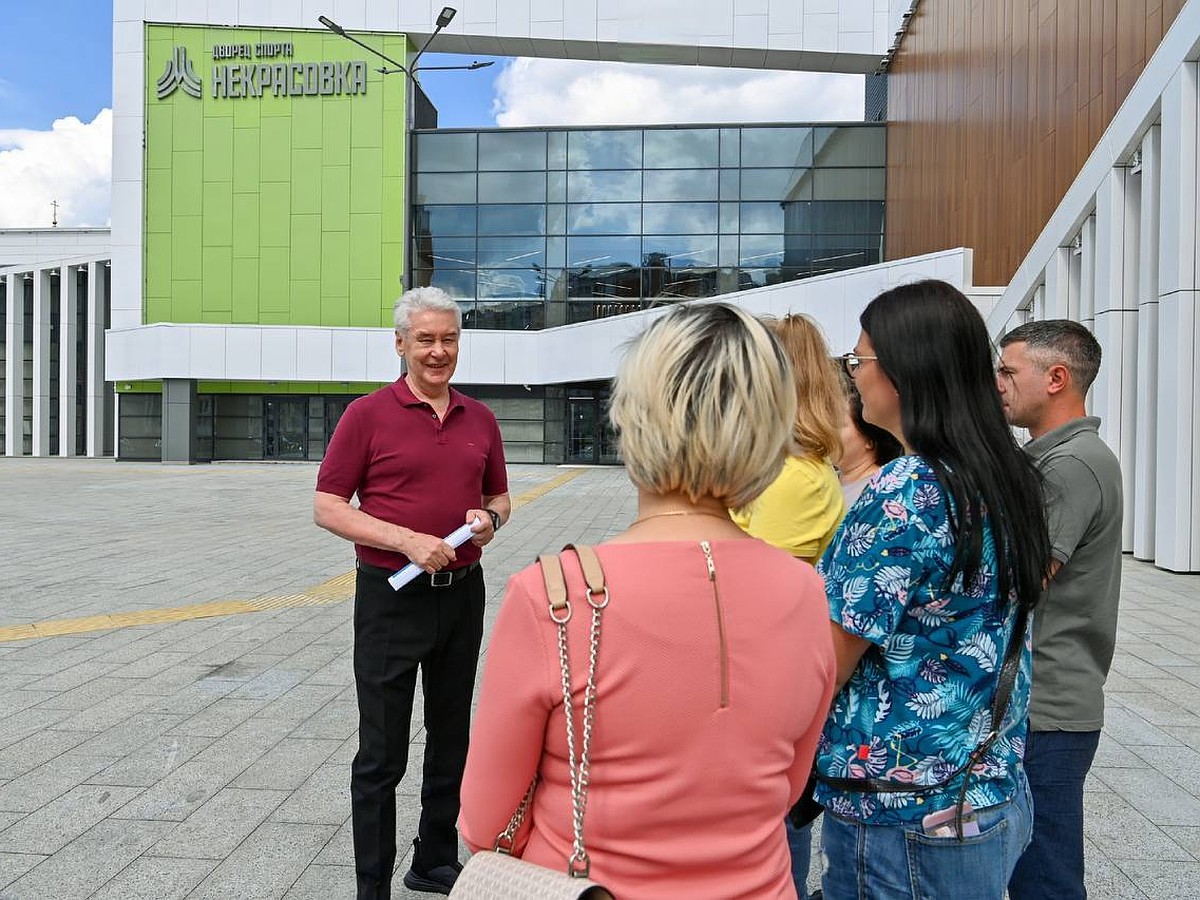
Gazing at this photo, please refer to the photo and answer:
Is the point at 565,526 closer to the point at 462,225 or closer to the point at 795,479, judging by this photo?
the point at 795,479

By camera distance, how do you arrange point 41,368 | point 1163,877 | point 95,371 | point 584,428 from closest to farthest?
point 1163,877 → point 584,428 → point 41,368 → point 95,371

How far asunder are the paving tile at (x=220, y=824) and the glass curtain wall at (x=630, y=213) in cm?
2827

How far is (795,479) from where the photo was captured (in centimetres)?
231

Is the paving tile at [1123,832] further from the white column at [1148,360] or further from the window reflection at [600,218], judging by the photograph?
the window reflection at [600,218]

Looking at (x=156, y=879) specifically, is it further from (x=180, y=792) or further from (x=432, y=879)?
(x=432, y=879)

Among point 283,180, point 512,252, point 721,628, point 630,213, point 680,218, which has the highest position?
point 283,180

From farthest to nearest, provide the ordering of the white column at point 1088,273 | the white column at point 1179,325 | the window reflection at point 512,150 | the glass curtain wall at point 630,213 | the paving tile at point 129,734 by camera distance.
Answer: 1. the window reflection at point 512,150
2. the glass curtain wall at point 630,213
3. the white column at point 1088,273
4. the white column at point 1179,325
5. the paving tile at point 129,734

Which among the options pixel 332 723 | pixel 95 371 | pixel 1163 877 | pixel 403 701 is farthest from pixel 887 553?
pixel 95 371

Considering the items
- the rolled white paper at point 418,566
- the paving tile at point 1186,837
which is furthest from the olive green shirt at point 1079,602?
the paving tile at point 1186,837

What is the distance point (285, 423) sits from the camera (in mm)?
32594

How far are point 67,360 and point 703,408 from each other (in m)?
46.2

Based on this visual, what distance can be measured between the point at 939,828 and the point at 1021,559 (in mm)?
484

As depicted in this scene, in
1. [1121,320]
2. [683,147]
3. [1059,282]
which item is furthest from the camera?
[683,147]

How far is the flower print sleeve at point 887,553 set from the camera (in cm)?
160
